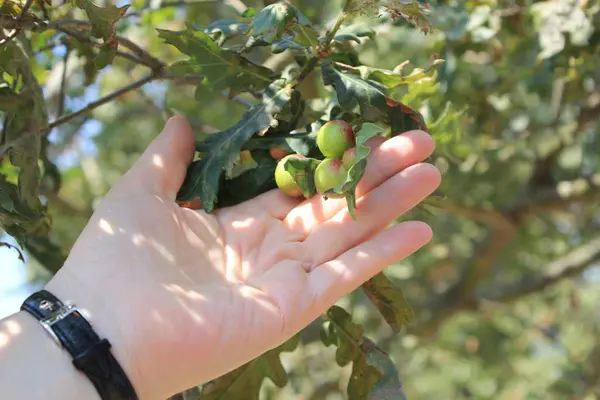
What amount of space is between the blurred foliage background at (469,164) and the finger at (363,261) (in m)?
0.34

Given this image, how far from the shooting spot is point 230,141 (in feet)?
6.40

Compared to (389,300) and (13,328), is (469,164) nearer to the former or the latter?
(389,300)

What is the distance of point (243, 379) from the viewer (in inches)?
85.3

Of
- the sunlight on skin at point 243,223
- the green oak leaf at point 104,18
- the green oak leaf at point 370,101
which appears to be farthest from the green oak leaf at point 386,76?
the green oak leaf at point 104,18

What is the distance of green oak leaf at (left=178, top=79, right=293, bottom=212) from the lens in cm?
193

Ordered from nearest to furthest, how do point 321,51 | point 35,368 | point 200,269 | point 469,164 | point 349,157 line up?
point 35,368, point 349,157, point 321,51, point 200,269, point 469,164

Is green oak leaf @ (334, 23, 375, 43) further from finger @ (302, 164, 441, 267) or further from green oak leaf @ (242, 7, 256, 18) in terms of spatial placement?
finger @ (302, 164, 441, 267)

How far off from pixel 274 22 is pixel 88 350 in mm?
887

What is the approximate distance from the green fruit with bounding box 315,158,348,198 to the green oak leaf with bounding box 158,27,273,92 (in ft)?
1.18

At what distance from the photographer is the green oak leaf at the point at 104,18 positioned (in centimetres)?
179

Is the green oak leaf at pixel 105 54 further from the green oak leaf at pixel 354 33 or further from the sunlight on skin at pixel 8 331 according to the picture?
the sunlight on skin at pixel 8 331

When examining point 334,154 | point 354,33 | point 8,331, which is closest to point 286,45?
point 354,33

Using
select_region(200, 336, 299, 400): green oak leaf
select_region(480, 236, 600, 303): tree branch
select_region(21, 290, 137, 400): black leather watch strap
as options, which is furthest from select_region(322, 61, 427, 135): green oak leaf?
select_region(480, 236, 600, 303): tree branch

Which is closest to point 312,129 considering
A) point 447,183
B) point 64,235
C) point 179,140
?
point 179,140
